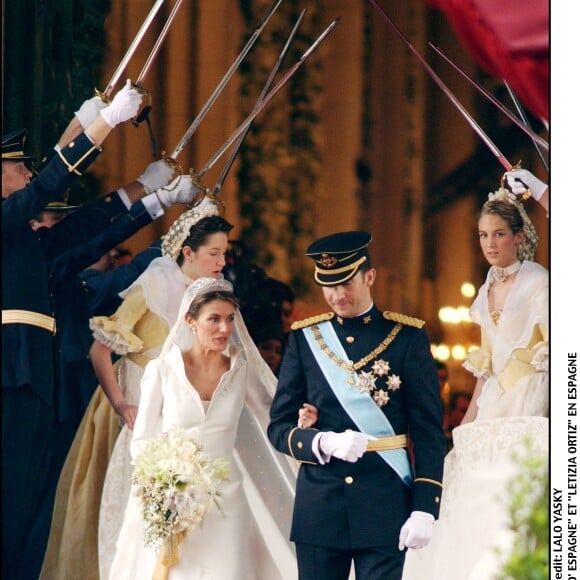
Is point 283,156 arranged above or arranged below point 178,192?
above

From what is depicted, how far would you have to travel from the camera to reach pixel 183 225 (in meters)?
5.32

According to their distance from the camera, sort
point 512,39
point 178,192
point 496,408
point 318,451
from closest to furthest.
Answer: point 318,451 → point 496,408 → point 512,39 → point 178,192

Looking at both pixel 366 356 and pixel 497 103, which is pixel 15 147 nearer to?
pixel 366 356

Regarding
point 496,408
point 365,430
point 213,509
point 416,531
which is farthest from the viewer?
point 496,408

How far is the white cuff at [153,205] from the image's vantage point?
5.34 m

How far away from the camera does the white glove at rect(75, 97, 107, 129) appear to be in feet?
17.3

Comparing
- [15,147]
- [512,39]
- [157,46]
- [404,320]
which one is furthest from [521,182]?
[15,147]

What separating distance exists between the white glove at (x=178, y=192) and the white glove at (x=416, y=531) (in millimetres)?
1666

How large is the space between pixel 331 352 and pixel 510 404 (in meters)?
0.75

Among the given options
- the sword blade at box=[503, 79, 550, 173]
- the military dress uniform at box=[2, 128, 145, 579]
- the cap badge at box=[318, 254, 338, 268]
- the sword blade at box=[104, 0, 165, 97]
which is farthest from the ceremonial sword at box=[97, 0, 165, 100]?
the sword blade at box=[503, 79, 550, 173]

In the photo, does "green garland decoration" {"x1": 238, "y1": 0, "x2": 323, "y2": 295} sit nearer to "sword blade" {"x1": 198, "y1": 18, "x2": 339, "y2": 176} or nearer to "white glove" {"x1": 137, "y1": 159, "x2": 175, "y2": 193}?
"sword blade" {"x1": 198, "y1": 18, "x2": 339, "y2": 176}

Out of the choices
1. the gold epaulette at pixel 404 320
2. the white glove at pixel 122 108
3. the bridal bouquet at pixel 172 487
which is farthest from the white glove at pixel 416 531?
the white glove at pixel 122 108

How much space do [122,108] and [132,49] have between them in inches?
14.3
